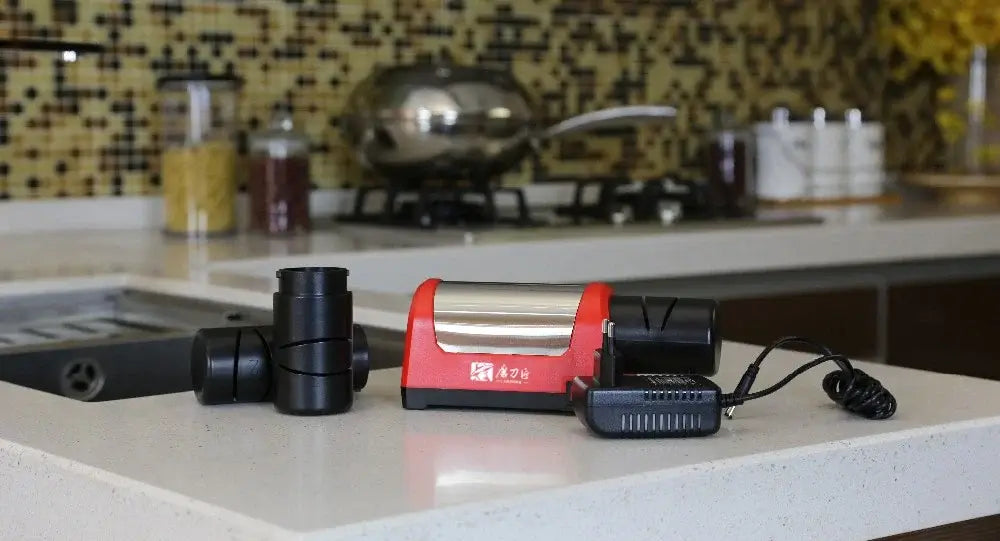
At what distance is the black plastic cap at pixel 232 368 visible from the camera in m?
1.00

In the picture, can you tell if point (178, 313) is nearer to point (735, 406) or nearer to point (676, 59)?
point (735, 406)

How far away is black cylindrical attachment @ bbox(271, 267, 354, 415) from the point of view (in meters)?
0.98

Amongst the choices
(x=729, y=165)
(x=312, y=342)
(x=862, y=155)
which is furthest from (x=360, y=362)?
(x=862, y=155)

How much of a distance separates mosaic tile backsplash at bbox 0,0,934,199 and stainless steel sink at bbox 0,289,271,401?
408 mm

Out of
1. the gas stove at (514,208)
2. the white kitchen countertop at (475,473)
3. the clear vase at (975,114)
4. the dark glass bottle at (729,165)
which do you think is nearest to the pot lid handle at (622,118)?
the gas stove at (514,208)

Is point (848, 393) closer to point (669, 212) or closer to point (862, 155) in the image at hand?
point (669, 212)

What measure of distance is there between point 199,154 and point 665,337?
53.0 inches

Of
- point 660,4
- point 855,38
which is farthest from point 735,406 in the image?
point 855,38

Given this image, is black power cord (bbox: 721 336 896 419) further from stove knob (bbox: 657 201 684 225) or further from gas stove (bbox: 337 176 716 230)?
stove knob (bbox: 657 201 684 225)

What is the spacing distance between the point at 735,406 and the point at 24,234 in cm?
156

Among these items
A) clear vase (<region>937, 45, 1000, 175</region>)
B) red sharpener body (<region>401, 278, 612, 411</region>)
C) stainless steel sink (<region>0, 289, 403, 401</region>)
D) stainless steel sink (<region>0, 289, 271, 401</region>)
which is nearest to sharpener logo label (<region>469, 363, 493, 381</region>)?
red sharpener body (<region>401, 278, 612, 411</region>)

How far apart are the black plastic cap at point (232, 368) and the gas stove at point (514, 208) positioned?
1.26 m

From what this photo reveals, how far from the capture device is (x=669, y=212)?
247 cm

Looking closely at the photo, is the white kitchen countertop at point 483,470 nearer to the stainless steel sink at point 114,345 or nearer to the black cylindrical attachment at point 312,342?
the black cylindrical attachment at point 312,342
